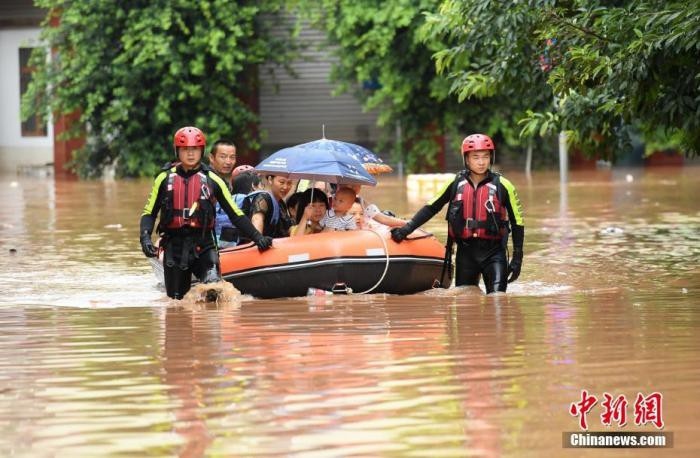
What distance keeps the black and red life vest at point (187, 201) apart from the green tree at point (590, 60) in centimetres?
341

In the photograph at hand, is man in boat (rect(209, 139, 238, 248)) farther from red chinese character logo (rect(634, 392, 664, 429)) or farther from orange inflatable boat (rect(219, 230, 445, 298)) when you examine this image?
red chinese character logo (rect(634, 392, 664, 429))

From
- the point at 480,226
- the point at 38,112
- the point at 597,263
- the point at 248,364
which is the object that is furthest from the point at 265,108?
the point at 248,364

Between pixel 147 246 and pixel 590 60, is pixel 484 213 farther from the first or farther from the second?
pixel 147 246

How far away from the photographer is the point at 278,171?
1280cm

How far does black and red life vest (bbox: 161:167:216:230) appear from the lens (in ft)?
38.0

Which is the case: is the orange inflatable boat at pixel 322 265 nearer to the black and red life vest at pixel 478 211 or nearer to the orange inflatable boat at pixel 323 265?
the orange inflatable boat at pixel 323 265

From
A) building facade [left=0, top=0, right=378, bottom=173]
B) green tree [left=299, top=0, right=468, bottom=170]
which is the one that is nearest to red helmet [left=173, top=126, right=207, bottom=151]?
green tree [left=299, top=0, right=468, bottom=170]

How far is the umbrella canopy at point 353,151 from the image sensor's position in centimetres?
1312

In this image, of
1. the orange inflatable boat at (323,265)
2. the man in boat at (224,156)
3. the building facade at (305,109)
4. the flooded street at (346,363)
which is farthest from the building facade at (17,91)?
the orange inflatable boat at (323,265)

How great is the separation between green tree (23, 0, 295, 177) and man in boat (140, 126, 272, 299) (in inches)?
856

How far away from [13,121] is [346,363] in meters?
33.5

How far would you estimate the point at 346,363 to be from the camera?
8.48 m

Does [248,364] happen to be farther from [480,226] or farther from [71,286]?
[71,286]

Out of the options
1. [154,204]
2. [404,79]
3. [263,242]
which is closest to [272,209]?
[263,242]
